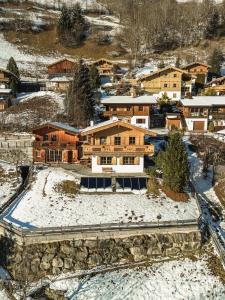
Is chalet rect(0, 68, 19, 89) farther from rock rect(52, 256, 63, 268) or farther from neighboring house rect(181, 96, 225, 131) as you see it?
rock rect(52, 256, 63, 268)

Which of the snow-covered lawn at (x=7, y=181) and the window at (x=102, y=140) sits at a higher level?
the window at (x=102, y=140)

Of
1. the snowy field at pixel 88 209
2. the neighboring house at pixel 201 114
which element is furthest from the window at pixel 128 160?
the neighboring house at pixel 201 114

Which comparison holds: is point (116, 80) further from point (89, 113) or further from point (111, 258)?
point (111, 258)

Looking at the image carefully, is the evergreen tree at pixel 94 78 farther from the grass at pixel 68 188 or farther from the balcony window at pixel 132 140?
the grass at pixel 68 188

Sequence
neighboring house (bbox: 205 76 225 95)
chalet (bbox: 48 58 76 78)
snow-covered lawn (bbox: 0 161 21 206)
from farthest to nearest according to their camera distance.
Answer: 1. chalet (bbox: 48 58 76 78)
2. neighboring house (bbox: 205 76 225 95)
3. snow-covered lawn (bbox: 0 161 21 206)

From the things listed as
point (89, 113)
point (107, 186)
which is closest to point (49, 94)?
point (89, 113)

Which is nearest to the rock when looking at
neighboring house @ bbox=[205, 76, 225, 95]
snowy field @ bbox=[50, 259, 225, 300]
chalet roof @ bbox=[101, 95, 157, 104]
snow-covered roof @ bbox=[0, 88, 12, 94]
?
snowy field @ bbox=[50, 259, 225, 300]

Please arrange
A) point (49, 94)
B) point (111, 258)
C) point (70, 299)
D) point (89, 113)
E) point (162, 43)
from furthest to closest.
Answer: point (162, 43)
point (49, 94)
point (89, 113)
point (111, 258)
point (70, 299)
